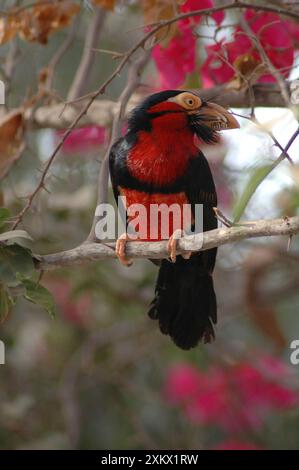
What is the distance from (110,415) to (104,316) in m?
0.58

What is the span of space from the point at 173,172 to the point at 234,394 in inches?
69.7

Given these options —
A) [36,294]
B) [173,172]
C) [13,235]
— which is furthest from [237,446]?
[13,235]

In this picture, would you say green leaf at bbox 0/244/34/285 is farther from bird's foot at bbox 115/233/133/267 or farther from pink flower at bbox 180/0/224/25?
pink flower at bbox 180/0/224/25

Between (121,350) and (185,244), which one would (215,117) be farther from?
(121,350)

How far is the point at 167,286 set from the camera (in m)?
2.54

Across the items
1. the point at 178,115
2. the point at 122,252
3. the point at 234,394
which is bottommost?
the point at 234,394

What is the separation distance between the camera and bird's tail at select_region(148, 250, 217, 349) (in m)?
2.41

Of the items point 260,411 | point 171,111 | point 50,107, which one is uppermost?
point 50,107

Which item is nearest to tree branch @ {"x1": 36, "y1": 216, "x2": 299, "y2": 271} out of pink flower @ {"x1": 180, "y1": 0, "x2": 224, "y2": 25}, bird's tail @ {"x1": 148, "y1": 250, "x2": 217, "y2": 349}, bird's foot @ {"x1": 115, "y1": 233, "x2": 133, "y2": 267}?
bird's foot @ {"x1": 115, "y1": 233, "x2": 133, "y2": 267}

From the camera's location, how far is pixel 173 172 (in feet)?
7.75

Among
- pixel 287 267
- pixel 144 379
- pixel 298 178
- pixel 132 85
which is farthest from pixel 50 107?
pixel 144 379

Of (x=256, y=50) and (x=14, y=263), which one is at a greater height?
(x=256, y=50)

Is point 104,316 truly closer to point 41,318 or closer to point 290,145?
point 41,318

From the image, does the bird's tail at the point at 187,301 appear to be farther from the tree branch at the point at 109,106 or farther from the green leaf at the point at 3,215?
the green leaf at the point at 3,215
